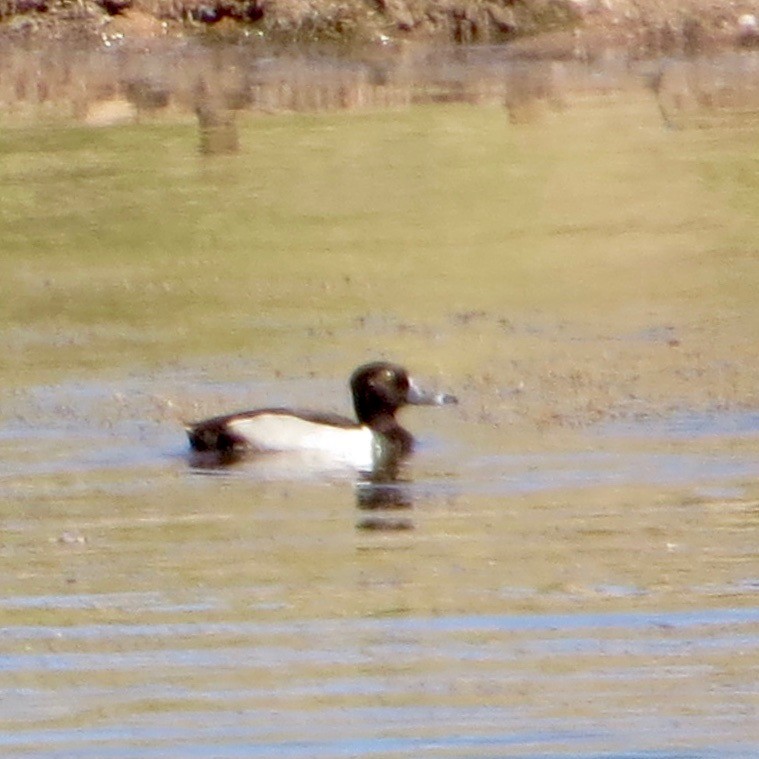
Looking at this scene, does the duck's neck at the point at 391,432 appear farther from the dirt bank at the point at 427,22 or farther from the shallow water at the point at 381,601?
the dirt bank at the point at 427,22

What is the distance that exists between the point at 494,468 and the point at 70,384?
250 centimetres

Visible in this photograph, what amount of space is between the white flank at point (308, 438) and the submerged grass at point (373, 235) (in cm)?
114

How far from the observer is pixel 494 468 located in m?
10.2

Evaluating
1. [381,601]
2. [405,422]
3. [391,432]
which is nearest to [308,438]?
[391,432]

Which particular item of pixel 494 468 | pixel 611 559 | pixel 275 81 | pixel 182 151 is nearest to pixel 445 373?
pixel 494 468

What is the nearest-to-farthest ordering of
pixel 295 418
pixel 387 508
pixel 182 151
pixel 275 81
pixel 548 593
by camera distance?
pixel 548 593 < pixel 387 508 < pixel 295 418 < pixel 182 151 < pixel 275 81

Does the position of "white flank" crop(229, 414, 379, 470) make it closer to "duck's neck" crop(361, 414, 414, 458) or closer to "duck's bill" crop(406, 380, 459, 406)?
"duck's neck" crop(361, 414, 414, 458)

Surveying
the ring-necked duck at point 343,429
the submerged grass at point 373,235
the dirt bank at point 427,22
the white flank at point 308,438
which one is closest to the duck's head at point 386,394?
the ring-necked duck at point 343,429

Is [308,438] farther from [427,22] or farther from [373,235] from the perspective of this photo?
[427,22]

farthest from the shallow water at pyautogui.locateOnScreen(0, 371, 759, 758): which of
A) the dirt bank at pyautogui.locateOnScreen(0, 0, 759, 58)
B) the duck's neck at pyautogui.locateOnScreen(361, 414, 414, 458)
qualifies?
the dirt bank at pyautogui.locateOnScreen(0, 0, 759, 58)

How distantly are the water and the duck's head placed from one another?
15cm

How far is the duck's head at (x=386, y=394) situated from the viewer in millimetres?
11242

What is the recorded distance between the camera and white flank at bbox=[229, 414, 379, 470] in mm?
10711

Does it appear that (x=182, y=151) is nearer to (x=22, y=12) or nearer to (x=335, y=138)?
(x=335, y=138)
